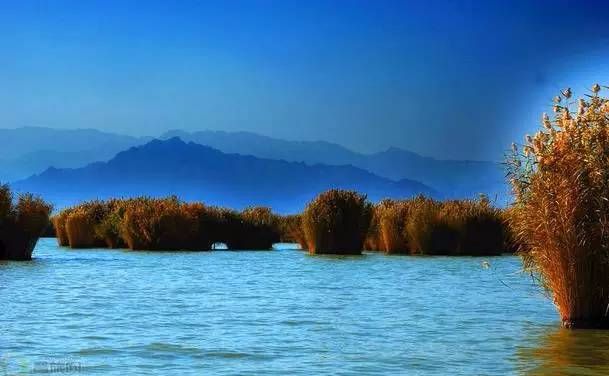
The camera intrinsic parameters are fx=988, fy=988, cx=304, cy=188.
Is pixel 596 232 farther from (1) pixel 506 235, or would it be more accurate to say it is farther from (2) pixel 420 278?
(1) pixel 506 235

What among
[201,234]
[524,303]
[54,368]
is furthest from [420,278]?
[201,234]

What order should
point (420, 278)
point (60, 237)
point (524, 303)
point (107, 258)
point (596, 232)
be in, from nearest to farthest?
1. point (596, 232)
2. point (524, 303)
3. point (420, 278)
4. point (107, 258)
5. point (60, 237)

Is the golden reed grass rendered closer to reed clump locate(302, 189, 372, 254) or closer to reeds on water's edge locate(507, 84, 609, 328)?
reed clump locate(302, 189, 372, 254)

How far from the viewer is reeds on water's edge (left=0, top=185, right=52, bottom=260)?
27719 millimetres

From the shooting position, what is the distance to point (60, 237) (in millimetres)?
41156

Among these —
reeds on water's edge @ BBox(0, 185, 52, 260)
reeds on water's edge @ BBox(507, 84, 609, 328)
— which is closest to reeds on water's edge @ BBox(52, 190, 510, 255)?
reeds on water's edge @ BBox(0, 185, 52, 260)

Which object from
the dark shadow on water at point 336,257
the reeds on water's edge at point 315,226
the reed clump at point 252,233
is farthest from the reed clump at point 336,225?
the reed clump at point 252,233

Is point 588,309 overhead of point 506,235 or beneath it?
beneath

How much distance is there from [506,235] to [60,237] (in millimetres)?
18316

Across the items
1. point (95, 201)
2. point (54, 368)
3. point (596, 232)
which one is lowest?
point (54, 368)

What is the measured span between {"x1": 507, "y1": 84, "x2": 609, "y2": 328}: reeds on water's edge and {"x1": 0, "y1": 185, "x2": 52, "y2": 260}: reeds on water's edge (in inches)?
693

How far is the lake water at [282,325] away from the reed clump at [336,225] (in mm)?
9202

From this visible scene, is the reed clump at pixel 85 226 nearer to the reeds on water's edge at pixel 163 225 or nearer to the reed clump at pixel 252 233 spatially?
the reeds on water's edge at pixel 163 225

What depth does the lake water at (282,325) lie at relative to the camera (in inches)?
414
